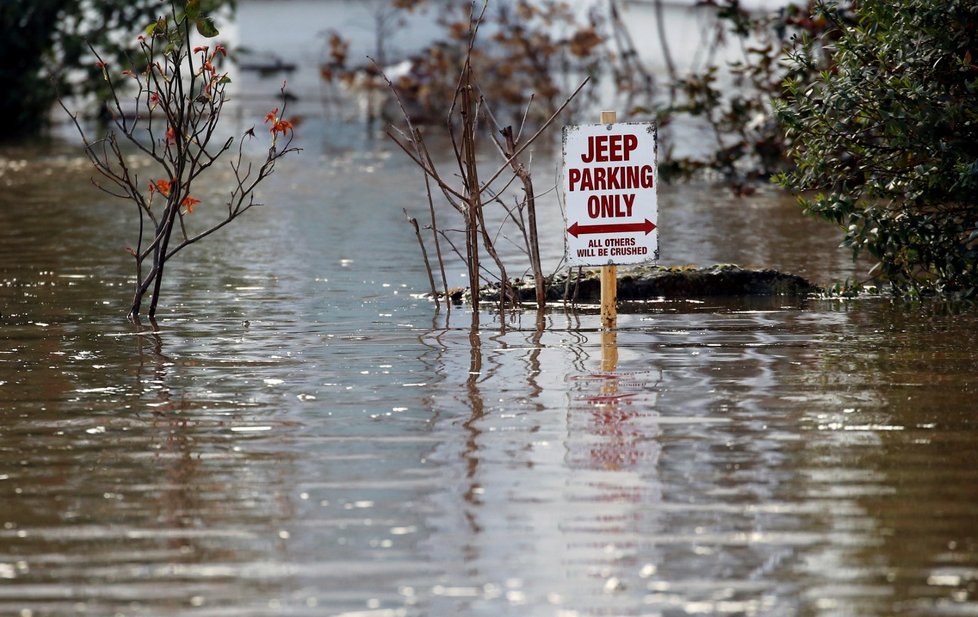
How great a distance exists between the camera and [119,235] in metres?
13.4

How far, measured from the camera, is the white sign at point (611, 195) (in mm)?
7957

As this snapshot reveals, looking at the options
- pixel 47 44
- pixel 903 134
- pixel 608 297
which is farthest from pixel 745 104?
pixel 47 44

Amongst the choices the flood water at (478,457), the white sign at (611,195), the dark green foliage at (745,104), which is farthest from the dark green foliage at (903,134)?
the dark green foliage at (745,104)

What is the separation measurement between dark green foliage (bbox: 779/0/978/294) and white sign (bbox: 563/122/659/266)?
122 cm

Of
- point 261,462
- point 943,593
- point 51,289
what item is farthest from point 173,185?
point 943,593

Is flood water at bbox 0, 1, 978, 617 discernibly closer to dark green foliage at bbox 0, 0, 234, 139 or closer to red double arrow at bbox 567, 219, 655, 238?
red double arrow at bbox 567, 219, 655, 238

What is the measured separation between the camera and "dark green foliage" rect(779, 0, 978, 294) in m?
8.60

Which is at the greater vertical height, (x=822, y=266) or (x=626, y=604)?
(x=822, y=266)

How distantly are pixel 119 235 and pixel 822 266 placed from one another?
231 inches

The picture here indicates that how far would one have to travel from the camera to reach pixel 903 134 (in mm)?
8609

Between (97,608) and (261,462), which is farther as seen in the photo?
(261,462)

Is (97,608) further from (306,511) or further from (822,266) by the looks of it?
(822,266)

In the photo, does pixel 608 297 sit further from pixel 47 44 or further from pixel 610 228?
pixel 47 44

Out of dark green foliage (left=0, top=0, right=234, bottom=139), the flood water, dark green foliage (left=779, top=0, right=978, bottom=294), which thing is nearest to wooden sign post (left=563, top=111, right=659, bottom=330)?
the flood water
